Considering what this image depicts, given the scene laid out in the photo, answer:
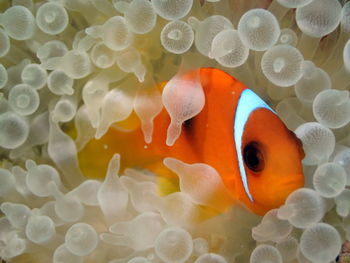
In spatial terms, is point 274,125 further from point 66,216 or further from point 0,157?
point 0,157

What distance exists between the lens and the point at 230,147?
891mm

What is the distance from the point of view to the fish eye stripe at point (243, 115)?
2.71 feet

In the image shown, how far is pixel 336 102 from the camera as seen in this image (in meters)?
0.79

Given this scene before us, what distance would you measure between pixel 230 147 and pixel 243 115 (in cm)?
7

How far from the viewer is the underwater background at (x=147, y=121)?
0.79 metres

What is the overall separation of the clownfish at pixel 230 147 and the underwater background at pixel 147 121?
0.06 feet

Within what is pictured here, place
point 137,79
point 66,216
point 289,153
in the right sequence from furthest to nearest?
A: point 137,79 < point 66,216 < point 289,153

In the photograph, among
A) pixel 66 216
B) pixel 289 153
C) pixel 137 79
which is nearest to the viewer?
pixel 289 153

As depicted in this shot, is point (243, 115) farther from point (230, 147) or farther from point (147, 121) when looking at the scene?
point (147, 121)

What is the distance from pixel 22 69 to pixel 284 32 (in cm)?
57

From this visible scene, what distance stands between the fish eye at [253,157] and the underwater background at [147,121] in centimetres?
8

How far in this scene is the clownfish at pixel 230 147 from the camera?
0.78 m

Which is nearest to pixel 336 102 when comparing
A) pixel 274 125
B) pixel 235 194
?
pixel 274 125

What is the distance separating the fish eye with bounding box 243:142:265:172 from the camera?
787mm
